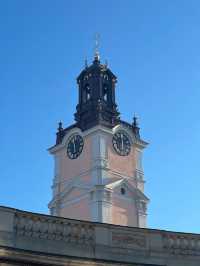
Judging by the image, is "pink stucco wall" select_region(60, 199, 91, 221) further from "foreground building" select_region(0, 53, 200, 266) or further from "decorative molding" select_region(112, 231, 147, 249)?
"decorative molding" select_region(112, 231, 147, 249)

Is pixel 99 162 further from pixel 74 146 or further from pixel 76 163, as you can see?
pixel 74 146

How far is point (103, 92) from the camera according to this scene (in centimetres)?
5638

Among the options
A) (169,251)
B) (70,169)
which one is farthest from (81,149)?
(169,251)

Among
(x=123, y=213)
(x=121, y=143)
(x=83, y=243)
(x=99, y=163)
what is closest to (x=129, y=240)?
(x=83, y=243)

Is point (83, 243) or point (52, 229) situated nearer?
point (52, 229)

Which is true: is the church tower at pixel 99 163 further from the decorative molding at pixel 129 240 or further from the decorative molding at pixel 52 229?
the decorative molding at pixel 52 229

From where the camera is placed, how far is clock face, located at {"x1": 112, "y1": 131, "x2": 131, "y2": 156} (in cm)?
5309

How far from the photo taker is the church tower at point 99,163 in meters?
49.9

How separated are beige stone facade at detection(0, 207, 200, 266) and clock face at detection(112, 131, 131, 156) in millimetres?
36790

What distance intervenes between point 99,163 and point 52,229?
3592 cm

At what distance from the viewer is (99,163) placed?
5059cm

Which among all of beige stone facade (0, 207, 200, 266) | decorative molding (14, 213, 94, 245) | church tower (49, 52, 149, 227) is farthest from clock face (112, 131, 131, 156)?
decorative molding (14, 213, 94, 245)

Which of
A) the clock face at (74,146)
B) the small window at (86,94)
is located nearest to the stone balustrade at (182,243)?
the clock face at (74,146)

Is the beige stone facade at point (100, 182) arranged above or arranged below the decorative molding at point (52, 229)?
above
